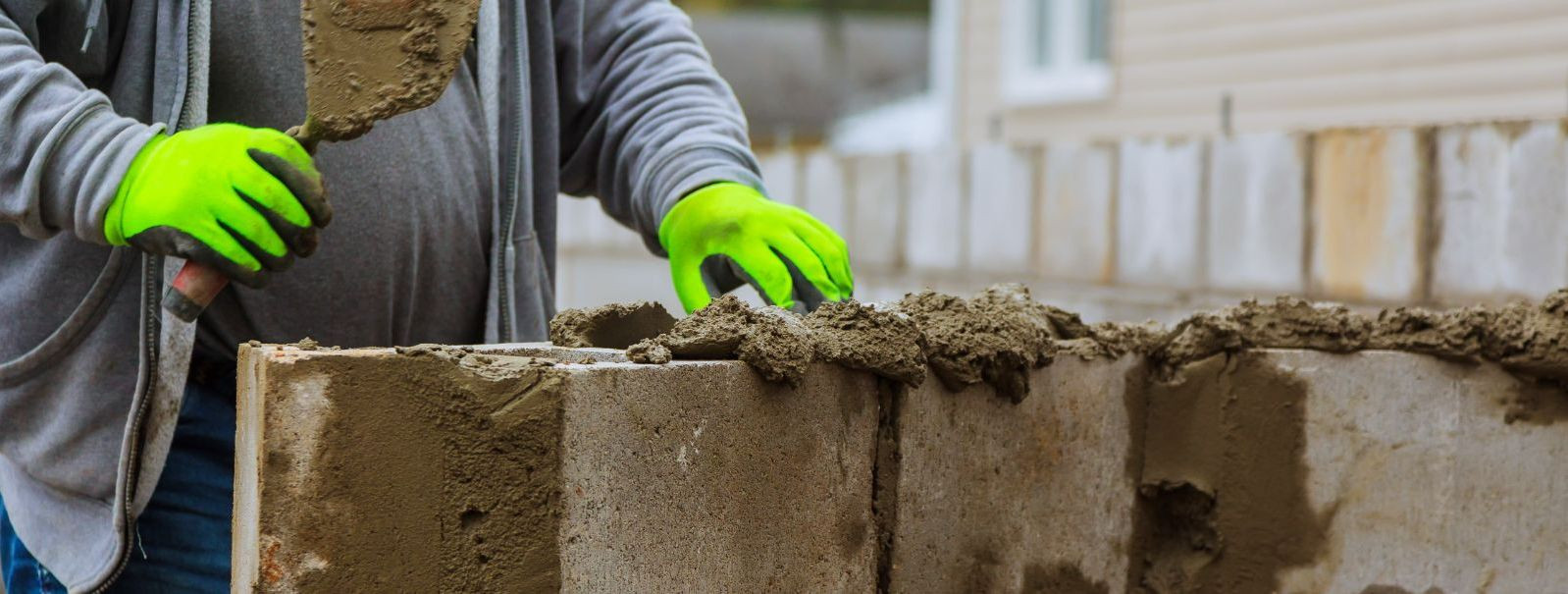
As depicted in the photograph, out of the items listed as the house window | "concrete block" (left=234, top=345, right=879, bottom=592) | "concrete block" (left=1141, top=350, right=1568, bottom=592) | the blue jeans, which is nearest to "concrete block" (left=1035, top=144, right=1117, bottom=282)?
"concrete block" (left=1141, top=350, right=1568, bottom=592)

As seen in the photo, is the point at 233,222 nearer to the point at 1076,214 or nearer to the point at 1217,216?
the point at 1217,216

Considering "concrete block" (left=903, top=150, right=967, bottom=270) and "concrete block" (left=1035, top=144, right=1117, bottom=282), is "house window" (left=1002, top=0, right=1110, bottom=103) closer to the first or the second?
"concrete block" (left=903, top=150, right=967, bottom=270)

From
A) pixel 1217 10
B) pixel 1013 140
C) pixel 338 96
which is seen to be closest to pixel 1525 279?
pixel 338 96

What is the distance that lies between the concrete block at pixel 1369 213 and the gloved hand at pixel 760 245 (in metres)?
2.00

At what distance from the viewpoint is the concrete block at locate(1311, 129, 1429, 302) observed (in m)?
3.99

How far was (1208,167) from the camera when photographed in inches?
180

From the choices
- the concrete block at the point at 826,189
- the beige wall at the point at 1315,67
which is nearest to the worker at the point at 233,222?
the concrete block at the point at 826,189

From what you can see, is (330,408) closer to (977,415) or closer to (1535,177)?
(977,415)

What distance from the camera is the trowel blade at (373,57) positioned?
2148 millimetres

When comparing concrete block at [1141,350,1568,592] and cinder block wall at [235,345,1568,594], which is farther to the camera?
concrete block at [1141,350,1568,592]

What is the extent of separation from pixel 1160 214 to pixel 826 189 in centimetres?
184

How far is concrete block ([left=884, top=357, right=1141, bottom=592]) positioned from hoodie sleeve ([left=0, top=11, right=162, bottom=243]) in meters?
1.15

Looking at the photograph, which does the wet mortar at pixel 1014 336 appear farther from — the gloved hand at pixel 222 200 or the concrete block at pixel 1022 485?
the gloved hand at pixel 222 200

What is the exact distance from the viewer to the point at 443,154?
256 cm
